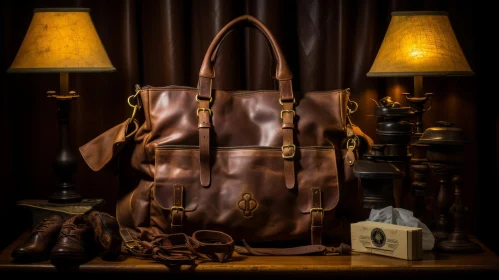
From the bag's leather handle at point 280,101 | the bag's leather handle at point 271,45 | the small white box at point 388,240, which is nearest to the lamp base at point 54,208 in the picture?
the bag's leather handle at point 280,101

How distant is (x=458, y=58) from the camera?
91.7 inches

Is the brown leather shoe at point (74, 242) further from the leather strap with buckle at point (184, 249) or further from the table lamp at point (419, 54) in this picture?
the table lamp at point (419, 54)

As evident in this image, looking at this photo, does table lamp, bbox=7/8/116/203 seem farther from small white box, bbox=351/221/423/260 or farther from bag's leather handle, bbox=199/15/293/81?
small white box, bbox=351/221/423/260

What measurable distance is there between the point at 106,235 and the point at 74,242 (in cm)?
9

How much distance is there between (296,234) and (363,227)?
0.65 feet

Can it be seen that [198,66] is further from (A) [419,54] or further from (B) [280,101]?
(A) [419,54]

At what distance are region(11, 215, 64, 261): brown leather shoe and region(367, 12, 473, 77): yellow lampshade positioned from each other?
1054 mm

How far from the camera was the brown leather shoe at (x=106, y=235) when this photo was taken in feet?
6.64

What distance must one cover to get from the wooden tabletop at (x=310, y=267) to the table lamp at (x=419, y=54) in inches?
12.0

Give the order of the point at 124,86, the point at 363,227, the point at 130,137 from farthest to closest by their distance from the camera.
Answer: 1. the point at 124,86
2. the point at 130,137
3. the point at 363,227

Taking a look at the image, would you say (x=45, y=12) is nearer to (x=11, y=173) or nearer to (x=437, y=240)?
(x=11, y=173)

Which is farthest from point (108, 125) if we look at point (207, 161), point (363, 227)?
point (363, 227)

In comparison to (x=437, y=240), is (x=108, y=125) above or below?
above

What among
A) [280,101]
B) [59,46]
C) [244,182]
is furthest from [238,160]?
[59,46]
